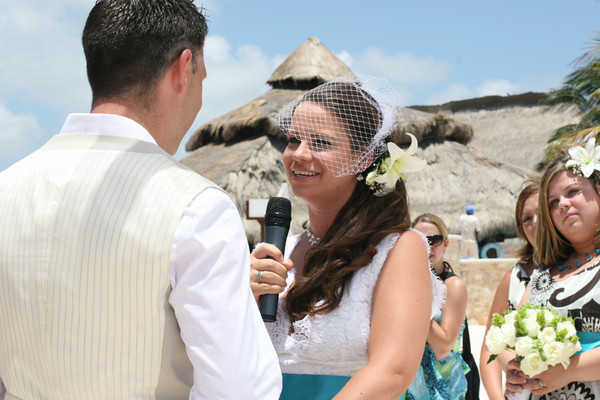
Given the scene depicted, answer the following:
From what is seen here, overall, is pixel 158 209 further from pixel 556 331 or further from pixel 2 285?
pixel 556 331

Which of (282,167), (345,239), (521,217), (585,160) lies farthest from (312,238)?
(282,167)

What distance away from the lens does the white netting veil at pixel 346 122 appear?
96.5 inches

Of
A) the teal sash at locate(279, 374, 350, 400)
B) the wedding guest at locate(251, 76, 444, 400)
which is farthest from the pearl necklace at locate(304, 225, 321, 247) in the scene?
the teal sash at locate(279, 374, 350, 400)

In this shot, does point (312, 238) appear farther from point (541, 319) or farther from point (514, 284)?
point (514, 284)

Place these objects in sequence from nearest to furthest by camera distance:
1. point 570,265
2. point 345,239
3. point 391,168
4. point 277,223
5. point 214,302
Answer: point 214,302
point 277,223
point 345,239
point 391,168
point 570,265

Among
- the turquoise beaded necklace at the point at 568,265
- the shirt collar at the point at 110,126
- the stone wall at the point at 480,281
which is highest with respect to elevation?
the shirt collar at the point at 110,126

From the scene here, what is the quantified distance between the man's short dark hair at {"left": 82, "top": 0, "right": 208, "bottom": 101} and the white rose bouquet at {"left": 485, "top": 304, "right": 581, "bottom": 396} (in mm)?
2151

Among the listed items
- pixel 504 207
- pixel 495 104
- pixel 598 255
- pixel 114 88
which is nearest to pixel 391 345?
pixel 114 88

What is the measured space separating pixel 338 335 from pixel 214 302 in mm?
979

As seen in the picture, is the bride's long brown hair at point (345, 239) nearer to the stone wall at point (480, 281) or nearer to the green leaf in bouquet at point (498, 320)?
the green leaf in bouquet at point (498, 320)

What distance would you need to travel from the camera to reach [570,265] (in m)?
3.22

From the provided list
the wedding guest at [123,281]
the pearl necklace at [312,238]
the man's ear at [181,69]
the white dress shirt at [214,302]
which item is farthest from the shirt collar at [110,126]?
the pearl necklace at [312,238]

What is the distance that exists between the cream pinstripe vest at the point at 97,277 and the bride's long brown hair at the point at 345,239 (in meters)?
0.92

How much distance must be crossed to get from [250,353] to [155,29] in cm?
83
